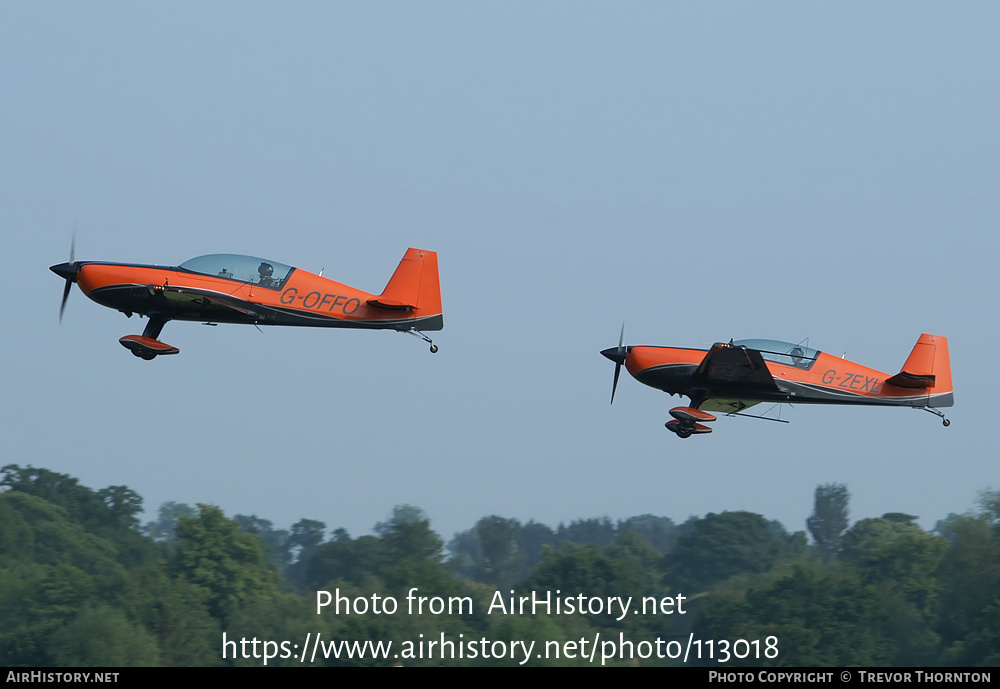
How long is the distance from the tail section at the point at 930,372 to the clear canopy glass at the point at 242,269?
48.9 feet

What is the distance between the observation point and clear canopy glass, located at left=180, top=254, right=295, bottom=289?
2816 centimetres

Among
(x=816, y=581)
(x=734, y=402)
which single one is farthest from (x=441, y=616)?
(x=734, y=402)

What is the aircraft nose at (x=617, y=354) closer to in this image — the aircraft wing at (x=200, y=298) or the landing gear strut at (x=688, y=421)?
the landing gear strut at (x=688, y=421)

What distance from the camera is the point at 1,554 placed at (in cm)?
7275

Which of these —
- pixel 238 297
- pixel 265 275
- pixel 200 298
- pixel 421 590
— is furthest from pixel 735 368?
pixel 421 590

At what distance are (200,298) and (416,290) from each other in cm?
499

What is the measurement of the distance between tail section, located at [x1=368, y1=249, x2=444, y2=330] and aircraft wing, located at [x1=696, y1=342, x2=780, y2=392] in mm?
6499

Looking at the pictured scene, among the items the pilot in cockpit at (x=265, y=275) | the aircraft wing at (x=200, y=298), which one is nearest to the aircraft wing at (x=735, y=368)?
the pilot in cockpit at (x=265, y=275)

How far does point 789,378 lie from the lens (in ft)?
96.7

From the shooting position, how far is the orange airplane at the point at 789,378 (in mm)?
29234

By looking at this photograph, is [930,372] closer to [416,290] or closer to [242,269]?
[416,290]

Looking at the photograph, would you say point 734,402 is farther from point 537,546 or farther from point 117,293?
point 537,546

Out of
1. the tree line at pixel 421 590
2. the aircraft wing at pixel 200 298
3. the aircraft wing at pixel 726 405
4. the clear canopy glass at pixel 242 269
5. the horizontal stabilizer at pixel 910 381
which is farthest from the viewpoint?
the tree line at pixel 421 590

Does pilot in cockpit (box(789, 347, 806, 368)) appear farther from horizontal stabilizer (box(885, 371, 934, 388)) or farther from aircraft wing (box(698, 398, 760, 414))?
horizontal stabilizer (box(885, 371, 934, 388))
